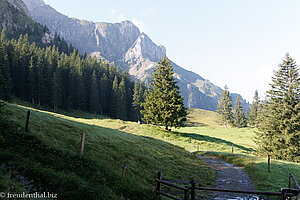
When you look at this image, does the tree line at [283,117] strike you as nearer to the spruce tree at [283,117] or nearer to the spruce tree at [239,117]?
the spruce tree at [283,117]

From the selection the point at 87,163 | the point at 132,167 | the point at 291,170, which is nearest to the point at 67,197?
the point at 87,163

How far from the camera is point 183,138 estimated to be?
138 feet

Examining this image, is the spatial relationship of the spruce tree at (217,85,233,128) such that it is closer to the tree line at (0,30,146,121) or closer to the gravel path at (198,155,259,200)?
the tree line at (0,30,146,121)

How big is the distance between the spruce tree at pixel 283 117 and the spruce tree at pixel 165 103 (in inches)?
666

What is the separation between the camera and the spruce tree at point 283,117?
31.1 metres

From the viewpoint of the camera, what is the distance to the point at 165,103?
43000 millimetres

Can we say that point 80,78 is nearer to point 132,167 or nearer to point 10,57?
point 10,57

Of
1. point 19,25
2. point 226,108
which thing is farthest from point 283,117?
point 19,25

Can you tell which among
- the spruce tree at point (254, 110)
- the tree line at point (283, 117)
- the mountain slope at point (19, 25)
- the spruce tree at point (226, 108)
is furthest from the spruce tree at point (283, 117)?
the mountain slope at point (19, 25)

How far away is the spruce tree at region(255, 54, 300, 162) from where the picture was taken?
31.1 metres

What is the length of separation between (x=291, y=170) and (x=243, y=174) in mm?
5785

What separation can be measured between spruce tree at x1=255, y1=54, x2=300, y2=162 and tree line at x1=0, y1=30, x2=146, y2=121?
6228 cm

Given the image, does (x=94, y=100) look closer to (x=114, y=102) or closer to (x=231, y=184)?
(x=114, y=102)

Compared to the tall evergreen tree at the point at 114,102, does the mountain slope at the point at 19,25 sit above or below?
above
